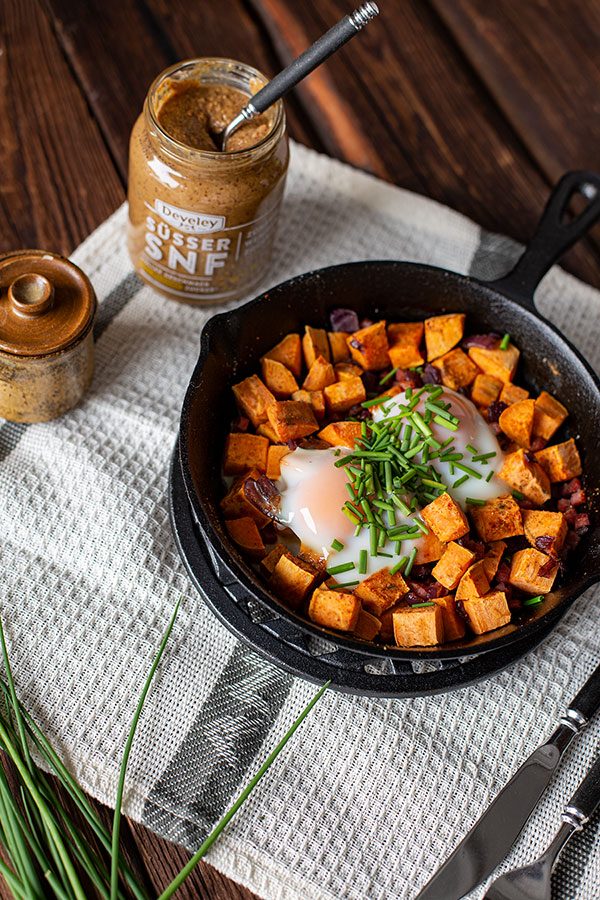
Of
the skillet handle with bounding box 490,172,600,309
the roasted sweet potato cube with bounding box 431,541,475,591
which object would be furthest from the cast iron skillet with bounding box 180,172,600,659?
the roasted sweet potato cube with bounding box 431,541,475,591

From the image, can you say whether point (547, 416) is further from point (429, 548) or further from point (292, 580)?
point (292, 580)

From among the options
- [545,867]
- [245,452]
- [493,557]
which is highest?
[493,557]

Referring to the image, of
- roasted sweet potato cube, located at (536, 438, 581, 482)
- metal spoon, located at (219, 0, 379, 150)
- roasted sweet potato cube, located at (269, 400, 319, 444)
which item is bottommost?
roasted sweet potato cube, located at (269, 400, 319, 444)

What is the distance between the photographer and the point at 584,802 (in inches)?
64.8

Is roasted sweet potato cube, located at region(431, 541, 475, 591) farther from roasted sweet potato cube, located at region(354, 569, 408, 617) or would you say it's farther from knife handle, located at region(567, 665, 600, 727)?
knife handle, located at region(567, 665, 600, 727)

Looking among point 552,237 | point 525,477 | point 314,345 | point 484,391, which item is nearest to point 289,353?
point 314,345

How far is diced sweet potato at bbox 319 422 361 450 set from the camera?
1797 mm

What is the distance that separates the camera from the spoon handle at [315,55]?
1.60 m

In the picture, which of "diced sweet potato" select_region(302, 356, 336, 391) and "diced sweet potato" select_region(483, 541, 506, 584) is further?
"diced sweet potato" select_region(302, 356, 336, 391)

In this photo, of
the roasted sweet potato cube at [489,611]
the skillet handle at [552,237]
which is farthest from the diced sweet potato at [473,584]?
the skillet handle at [552,237]

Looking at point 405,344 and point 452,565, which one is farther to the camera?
point 405,344

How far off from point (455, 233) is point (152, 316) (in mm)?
746

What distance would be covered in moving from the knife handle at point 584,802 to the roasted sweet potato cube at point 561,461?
54 cm

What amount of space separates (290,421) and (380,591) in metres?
0.36
